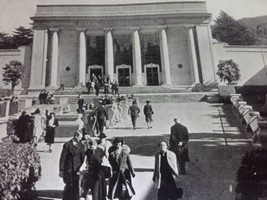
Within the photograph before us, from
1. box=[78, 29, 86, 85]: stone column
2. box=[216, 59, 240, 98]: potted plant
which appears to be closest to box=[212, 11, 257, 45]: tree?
box=[216, 59, 240, 98]: potted plant

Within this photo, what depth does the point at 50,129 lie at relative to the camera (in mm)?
5043

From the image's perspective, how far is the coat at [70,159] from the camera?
389 cm

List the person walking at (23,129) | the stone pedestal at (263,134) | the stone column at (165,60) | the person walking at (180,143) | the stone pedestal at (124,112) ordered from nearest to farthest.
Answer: the person walking at (180,143) → the stone pedestal at (263,134) → the person walking at (23,129) → the stone pedestal at (124,112) → the stone column at (165,60)

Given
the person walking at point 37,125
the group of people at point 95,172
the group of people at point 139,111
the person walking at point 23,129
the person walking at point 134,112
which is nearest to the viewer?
the group of people at point 95,172

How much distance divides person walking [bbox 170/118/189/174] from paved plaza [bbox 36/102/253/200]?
141 mm

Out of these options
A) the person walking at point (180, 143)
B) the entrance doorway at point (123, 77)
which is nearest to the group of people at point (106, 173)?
the person walking at point (180, 143)

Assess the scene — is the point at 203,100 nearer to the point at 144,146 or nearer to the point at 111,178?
the point at 144,146

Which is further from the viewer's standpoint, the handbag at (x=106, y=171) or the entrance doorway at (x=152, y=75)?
the entrance doorway at (x=152, y=75)

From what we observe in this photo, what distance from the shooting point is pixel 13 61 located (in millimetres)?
6570

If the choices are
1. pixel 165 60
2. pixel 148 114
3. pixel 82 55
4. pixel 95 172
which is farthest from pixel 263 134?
pixel 82 55

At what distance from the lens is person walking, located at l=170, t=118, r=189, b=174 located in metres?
4.31

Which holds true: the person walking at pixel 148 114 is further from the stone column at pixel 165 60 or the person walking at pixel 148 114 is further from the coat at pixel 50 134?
the stone column at pixel 165 60

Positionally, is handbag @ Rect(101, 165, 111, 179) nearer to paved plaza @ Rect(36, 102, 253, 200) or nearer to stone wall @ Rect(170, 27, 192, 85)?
paved plaza @ Rect(36, 102, 253, 200)

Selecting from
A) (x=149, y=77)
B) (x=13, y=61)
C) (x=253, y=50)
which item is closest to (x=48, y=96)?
(x=13, y=61)
